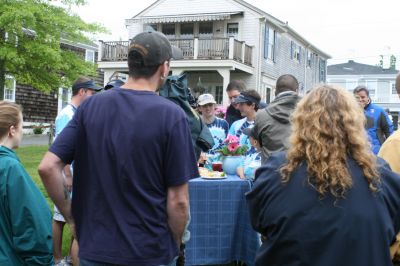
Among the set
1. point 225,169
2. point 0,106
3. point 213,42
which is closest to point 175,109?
point 0,106

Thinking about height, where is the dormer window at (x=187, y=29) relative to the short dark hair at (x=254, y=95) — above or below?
above

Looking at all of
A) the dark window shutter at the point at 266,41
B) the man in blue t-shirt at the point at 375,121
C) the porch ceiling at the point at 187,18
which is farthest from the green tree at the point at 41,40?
the man in blue t-shirt at the point at 375,121

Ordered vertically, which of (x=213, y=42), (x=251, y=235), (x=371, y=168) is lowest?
(x=251, y=235)

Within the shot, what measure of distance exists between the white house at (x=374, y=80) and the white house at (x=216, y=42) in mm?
24163

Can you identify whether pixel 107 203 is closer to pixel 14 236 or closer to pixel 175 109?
pixel 175 109

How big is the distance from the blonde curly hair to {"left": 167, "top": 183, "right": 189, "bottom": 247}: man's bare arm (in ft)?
1.64

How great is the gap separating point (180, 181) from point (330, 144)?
700 mm

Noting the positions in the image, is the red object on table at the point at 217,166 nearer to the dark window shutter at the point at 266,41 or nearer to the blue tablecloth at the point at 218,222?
the blue tablecloth at the point at 218,222

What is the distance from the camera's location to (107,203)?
2.22m

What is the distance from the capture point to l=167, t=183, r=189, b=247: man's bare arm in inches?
89.0

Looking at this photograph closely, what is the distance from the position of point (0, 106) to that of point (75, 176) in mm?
918

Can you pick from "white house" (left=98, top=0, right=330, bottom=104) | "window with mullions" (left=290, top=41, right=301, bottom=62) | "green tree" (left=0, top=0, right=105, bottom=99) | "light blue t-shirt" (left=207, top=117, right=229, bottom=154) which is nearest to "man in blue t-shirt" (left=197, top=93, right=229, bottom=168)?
"light blue t-shirt" (left=207, top=117, right=229, bottom=154)

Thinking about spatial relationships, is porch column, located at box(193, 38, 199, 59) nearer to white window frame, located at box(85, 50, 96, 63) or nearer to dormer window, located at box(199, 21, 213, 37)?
dormer window, located at box(199, 21, 213, 37)

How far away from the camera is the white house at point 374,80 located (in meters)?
47.0
